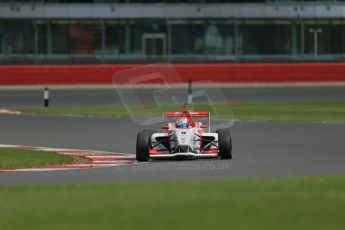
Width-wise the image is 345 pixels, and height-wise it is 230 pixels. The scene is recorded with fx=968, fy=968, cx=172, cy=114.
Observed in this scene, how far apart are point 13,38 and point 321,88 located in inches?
1009

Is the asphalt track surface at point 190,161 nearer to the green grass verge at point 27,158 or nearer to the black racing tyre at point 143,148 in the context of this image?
the black racing tyre at point 143,148

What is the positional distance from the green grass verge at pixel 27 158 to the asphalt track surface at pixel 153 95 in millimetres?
18361

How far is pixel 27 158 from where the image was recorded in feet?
60.4

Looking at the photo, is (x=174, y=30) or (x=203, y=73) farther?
(x=174, y=30)

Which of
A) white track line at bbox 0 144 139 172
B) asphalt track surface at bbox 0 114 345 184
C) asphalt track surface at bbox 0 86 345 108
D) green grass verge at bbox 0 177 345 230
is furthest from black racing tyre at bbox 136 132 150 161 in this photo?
asphalt track surface at bbox 0 86 345 108

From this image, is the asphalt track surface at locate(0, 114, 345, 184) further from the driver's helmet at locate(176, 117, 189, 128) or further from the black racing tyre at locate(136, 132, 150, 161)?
the driver's helmet at locate(176, 117, 189, 128)

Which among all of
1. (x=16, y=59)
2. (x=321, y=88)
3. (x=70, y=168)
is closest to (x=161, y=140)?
(x=70, y=168)

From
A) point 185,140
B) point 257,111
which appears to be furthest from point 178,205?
point 257,111

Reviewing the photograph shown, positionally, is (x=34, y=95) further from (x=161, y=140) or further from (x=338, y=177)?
(x=338, y=177)

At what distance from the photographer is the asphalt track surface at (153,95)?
132 ft

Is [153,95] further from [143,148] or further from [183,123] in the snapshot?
[143,148]

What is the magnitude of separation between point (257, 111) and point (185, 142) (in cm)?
1624

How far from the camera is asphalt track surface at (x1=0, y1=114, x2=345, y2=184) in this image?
15250 millimetres

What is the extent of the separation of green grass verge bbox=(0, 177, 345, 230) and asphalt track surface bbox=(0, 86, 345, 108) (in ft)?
85.6
